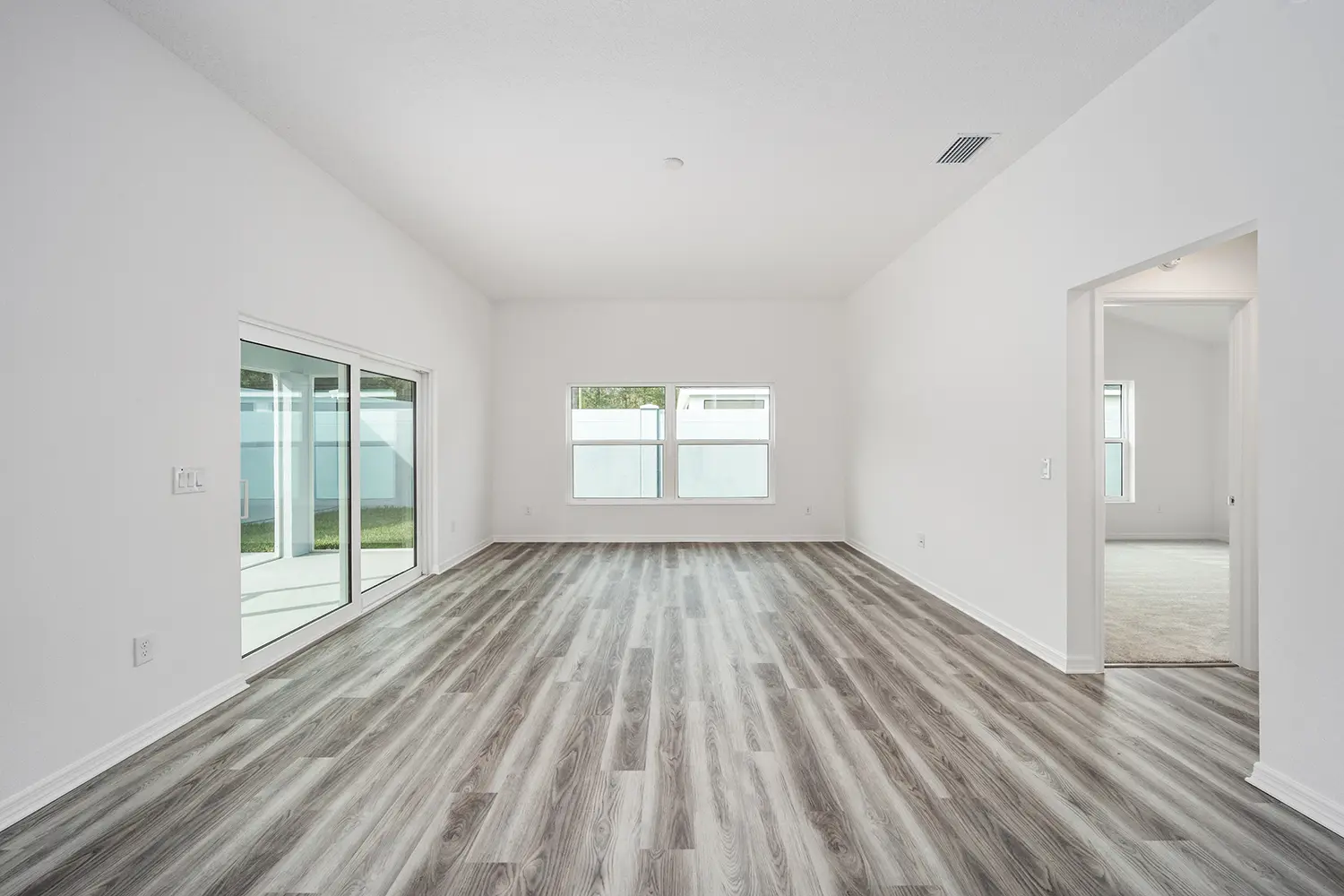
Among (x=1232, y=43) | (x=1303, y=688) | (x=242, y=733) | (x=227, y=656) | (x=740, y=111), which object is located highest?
(x=740, y=111)

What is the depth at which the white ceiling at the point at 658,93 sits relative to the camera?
2.31m

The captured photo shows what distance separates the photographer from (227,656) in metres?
2.82

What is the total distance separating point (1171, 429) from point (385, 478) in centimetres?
951

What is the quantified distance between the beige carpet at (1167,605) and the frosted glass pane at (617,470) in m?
4.56

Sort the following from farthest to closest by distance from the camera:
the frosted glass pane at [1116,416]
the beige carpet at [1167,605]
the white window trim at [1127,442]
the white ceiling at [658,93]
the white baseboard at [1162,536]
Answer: the frosted glass pane at [1116,416] < the white window trim at [1127,442] < the white baseboard at [1162,536] < the beige carpet at [1167,605] < the white ceiling at [658,93]

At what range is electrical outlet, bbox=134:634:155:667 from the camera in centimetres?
232

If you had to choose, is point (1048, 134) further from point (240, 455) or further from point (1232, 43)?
point (240, 455)

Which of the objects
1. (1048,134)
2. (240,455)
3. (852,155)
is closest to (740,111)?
(852,155)

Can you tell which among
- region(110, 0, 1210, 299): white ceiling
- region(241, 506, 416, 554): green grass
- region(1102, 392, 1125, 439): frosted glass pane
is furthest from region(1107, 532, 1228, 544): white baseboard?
region(241, 506, 416, 554): green grass

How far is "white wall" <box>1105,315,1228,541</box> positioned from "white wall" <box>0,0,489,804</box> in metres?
9.41

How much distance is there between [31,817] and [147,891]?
0.71 metres

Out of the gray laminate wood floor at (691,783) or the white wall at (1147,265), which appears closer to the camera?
the gray laminate wood floor at (691,783)

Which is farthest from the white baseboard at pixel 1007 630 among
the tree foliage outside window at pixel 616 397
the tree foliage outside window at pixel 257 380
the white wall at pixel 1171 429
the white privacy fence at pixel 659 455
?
the white wall at pixel 1171 429

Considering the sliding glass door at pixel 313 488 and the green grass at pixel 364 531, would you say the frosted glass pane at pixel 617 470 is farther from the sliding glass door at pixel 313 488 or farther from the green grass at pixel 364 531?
the sliding glass door at pixel 313 488
